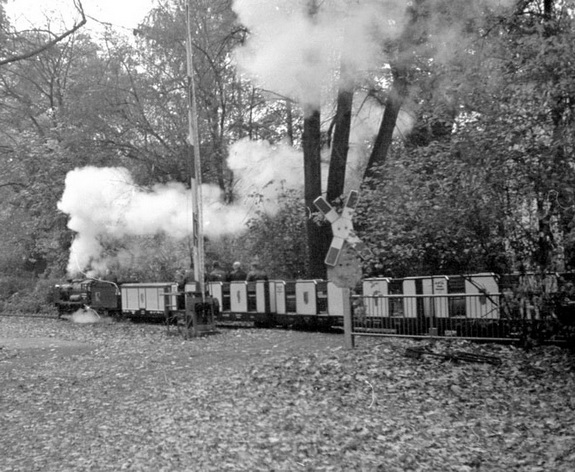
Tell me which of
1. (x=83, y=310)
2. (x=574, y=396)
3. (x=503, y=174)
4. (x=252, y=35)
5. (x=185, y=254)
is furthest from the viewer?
(x=185, y=254)

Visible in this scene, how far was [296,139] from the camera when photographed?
79.3 feet

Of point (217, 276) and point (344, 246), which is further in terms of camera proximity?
point (217, 276)

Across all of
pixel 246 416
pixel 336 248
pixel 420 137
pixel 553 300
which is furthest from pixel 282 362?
pixel 420 137

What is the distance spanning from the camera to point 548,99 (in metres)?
7.82

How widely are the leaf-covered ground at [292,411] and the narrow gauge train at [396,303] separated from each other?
16.5 inches

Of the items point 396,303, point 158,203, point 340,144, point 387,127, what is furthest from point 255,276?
point 396,303

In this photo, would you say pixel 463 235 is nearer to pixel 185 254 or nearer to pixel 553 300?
pixel 553 300

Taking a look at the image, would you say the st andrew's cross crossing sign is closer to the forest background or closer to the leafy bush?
the forest background

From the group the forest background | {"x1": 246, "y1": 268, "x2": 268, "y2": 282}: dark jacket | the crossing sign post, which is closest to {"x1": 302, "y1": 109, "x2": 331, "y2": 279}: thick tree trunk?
the forest background

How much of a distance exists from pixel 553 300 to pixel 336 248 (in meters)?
2.97

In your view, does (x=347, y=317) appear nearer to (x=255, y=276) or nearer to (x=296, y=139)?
(x=255, y=276)

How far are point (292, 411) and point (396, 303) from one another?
172 inches

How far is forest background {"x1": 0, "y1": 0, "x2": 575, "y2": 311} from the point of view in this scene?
847 centimetres

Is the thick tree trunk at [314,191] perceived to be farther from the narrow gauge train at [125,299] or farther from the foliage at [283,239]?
the narrow gauge train at [125,299]
